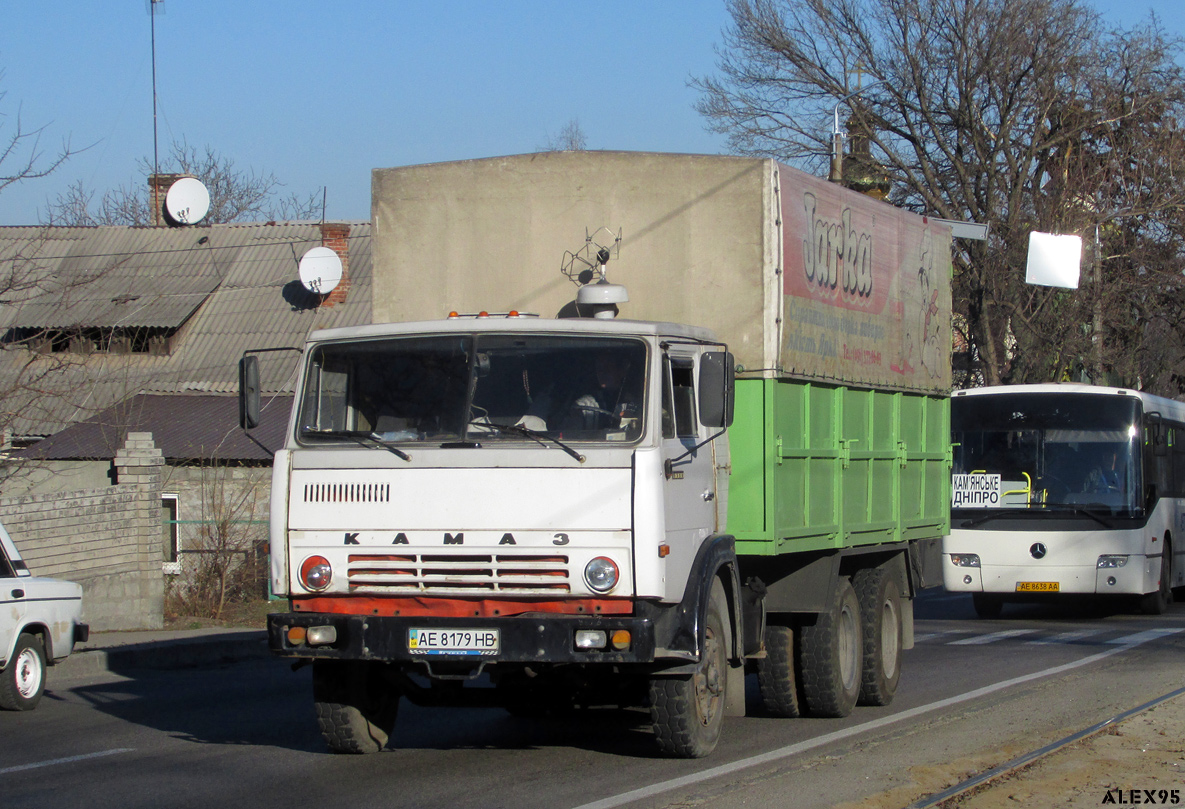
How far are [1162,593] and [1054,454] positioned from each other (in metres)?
2.83

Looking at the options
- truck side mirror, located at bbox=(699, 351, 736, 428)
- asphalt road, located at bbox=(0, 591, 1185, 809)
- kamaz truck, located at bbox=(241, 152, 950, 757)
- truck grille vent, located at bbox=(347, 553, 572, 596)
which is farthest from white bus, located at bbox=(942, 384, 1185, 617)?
truck grille vent, located at bbox=(347, 553, 572, 596)

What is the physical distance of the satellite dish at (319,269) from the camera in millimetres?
28922

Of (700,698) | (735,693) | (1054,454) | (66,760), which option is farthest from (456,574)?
(1054,454)

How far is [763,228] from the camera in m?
8.43

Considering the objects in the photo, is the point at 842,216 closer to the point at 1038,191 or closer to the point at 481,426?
the point at 481,426

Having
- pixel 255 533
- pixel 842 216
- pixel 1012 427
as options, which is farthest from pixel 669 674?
pixel 255 533

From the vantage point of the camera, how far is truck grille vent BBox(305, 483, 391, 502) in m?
7.12

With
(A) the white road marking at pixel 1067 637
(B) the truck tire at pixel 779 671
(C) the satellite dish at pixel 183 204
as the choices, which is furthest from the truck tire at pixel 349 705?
(C) the satellite dish at pixel 183 204

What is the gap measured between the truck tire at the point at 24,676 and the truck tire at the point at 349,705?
357 centimetres

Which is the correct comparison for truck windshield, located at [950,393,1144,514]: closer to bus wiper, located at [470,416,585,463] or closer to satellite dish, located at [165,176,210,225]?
bus wiper, located at [470,416,585,463]

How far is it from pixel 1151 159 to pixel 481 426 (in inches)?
1131

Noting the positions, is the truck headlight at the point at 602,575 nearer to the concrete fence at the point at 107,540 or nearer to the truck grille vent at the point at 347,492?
the truck grille vent at the point at 347,492

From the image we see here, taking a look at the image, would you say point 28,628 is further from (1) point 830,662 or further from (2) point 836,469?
(2) point 836,469

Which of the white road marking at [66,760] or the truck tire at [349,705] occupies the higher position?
the truck tire at [349,705]
